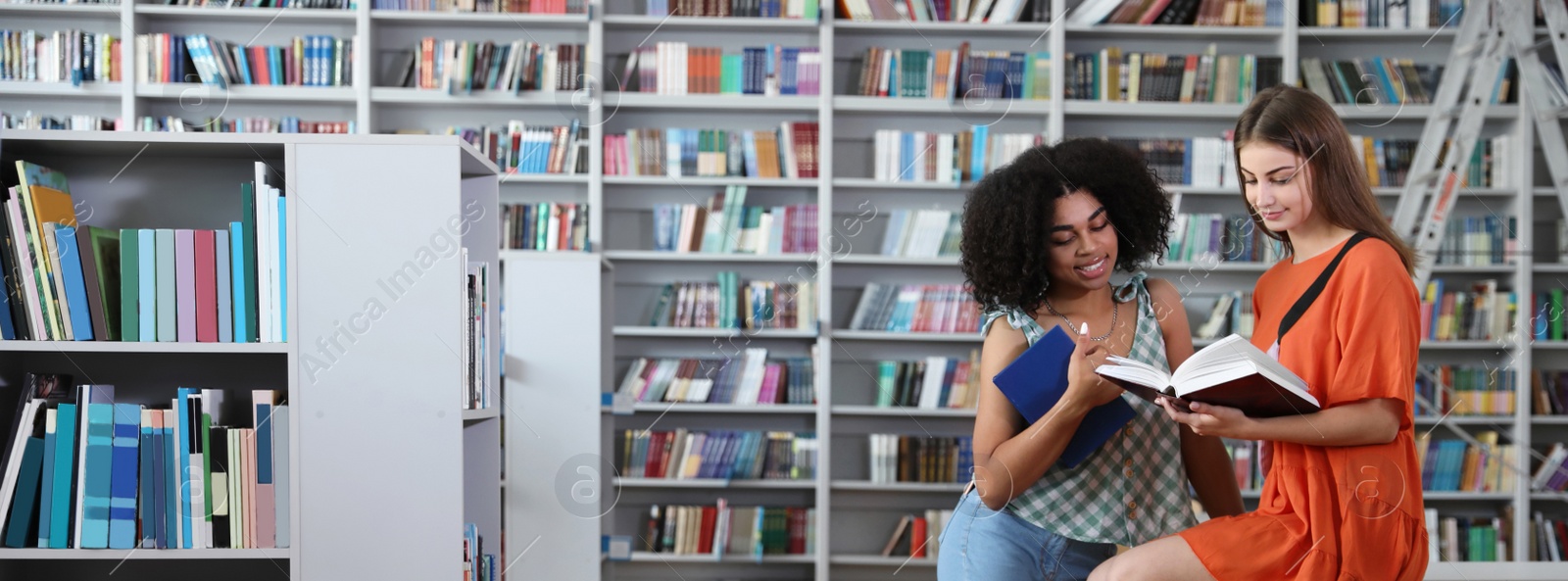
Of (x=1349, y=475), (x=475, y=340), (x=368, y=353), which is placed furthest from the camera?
(x=475, y=340)

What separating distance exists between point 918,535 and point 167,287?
3391 millimetres

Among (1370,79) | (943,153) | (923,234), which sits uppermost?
(1370,79)

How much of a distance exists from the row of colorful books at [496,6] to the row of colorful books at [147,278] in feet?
9.49

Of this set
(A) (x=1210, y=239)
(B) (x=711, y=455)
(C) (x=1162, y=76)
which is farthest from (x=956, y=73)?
(B) (x=711, y=455)

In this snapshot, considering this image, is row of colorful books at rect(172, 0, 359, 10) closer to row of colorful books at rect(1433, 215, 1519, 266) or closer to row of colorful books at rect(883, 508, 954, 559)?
row of colorful books at rect(883, 508, 954, 559)

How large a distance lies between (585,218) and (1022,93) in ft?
6.43

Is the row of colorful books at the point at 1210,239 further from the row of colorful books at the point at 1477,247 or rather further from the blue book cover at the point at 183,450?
the blue book cover at the point at 183,450

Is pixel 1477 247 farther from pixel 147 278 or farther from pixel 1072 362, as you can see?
pixel 147 278

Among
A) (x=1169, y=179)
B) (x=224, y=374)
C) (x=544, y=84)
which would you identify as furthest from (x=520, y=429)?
(x=1169, y=179)

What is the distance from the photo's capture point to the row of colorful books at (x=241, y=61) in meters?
4.34

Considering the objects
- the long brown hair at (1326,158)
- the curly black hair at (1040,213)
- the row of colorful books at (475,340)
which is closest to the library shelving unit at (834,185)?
the row of colorful books at (475,340)

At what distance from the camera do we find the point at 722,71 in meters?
4.55

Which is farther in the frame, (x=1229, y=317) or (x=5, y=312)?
(x=1229, y=317)

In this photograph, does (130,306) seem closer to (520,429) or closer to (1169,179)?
(520,429)
